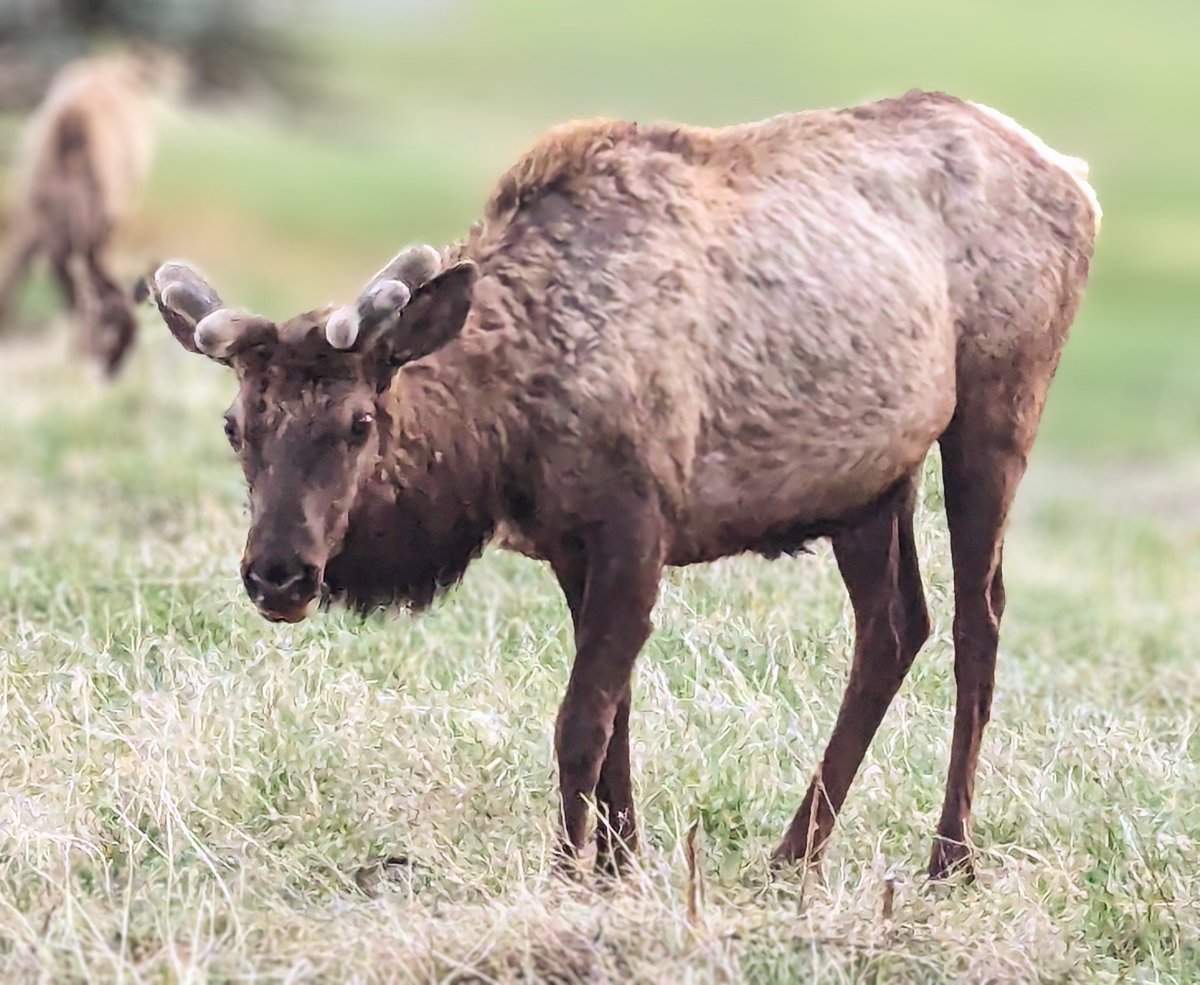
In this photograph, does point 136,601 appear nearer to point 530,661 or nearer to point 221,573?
point 221,573

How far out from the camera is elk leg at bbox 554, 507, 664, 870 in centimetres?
449

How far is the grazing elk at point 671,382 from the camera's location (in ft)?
14.1

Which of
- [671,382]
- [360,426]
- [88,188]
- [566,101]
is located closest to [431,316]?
[360,426]

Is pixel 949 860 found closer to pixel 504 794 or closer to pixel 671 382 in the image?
pixel 504 794

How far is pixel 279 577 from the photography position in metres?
4.12

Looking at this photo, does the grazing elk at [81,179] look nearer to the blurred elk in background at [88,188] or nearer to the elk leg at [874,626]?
the blurred elk in background at [88,188]

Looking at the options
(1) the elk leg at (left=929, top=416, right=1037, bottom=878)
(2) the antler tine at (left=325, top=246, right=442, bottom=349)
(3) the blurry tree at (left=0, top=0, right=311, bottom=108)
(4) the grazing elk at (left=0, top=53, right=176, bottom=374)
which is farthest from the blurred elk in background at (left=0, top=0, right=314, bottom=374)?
(2) the antler tine at (left=325, top=246, right=442, bottom=349)

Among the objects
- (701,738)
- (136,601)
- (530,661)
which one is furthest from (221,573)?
(701,738)

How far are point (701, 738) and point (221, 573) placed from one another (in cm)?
208

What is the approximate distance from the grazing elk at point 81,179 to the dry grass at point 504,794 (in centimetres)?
632

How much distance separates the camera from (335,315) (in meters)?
4.19

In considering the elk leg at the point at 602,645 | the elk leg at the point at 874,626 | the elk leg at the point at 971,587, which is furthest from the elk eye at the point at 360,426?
the elk leg at the point at 971,587

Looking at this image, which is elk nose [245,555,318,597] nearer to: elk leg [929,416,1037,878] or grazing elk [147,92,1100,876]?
grazing elk [147,92,1100,876]

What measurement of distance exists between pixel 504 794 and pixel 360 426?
4.65 ft
